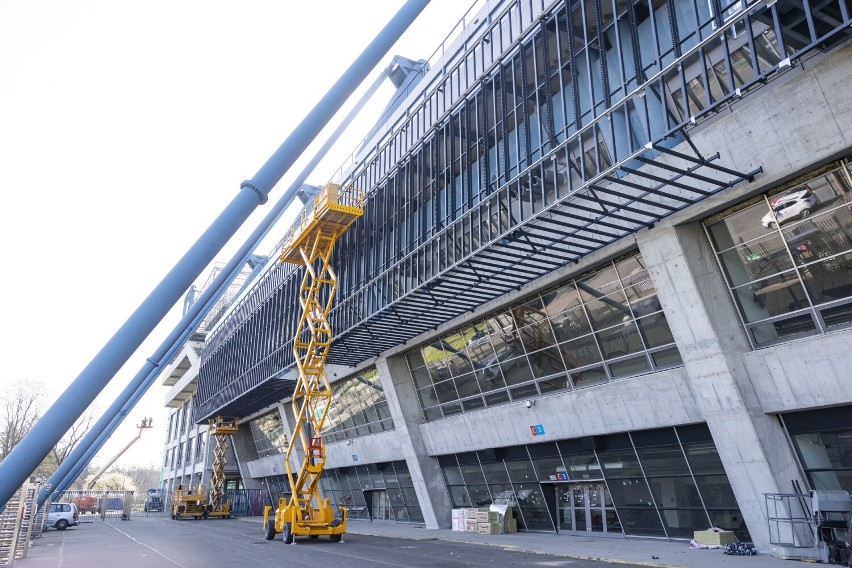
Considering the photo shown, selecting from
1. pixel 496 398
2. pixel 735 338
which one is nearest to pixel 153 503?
pixel 496 398

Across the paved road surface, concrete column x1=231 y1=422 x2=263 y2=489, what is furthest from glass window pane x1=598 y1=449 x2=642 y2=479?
concrete column x1=231 y1=422 x2=263 y2=489

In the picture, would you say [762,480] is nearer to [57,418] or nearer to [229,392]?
[57,418]

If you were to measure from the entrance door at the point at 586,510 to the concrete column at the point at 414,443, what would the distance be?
707 cm

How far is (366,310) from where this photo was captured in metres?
26.0

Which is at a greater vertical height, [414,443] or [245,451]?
[245,451]

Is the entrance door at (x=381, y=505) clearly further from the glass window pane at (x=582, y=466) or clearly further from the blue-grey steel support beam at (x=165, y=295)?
the blue-grey steel support beam at (x=165, y=295)

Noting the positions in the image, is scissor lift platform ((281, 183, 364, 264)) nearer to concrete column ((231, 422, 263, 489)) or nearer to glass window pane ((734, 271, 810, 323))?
glass window pane ((734, 271, 810, 323))

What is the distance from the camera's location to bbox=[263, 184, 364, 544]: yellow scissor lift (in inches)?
915

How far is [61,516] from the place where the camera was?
39500mm

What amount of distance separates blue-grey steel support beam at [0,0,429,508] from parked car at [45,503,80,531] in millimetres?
35941

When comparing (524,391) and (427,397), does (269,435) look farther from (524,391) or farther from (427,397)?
(524,391)

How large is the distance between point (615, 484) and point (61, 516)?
37.8 m

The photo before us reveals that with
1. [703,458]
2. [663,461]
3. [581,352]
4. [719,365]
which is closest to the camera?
[719,365]

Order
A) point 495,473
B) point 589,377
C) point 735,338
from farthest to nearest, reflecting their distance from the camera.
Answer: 1. point 495,473
2. point 589,377
3. point 735,338
